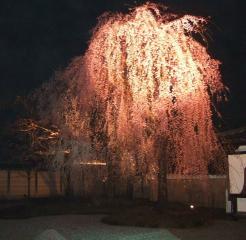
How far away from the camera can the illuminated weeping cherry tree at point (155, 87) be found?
1444 centimetres

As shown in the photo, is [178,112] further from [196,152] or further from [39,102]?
[39,102]

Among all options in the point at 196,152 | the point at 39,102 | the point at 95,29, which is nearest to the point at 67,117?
the point at 39,102

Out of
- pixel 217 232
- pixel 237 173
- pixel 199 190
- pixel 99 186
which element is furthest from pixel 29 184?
pixel 237 173

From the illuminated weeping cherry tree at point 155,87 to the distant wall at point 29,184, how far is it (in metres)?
12.4

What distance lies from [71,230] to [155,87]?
194 inches

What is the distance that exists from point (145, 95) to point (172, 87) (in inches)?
33.6

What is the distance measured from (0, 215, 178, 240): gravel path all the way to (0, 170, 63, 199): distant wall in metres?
9.53

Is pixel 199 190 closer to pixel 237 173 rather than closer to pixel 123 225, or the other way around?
pixel 123 225

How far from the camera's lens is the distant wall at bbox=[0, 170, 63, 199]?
86.3ft

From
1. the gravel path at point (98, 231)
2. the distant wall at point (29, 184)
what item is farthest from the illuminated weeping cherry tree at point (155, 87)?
the distant wall at point (29, 184)

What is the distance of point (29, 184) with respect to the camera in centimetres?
2695

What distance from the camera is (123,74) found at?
49.4 ft

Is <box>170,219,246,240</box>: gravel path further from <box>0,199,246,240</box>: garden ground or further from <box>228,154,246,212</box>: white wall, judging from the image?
<box>228,154,246,212</box>: white wall

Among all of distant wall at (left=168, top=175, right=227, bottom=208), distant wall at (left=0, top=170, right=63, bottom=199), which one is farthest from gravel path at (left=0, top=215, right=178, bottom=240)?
distant wall at (left=0, top=170, right=63, bottom=199)
